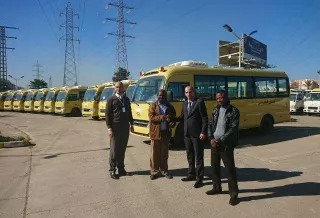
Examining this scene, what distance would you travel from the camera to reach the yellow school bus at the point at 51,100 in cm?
2681

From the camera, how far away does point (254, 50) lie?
174 ft

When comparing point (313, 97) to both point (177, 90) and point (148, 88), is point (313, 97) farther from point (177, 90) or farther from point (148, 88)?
point (148, 88)

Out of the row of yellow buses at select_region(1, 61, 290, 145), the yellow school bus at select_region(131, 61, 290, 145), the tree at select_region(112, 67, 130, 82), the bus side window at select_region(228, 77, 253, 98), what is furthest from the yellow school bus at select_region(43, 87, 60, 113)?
the bus side window at select_region(228, 77, 253, 98)

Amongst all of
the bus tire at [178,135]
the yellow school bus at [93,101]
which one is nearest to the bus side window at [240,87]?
the bus tire at [178,135]

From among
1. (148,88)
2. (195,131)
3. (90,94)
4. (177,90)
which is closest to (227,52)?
(90,94)

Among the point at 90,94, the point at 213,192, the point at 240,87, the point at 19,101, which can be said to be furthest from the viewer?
the point at 19,101

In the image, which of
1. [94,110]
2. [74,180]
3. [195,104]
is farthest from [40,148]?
[94,110]

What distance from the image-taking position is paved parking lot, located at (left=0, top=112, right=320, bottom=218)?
4832 mm

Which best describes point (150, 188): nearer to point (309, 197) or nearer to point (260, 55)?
point (309, 197)

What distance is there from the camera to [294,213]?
15.1 feet

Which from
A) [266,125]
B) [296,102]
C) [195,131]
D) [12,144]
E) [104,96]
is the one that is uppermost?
[104,96]

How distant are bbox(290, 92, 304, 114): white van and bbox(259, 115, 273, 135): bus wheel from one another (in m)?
15.6

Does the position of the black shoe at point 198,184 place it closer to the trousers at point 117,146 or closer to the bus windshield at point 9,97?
the trousers at point 117,146

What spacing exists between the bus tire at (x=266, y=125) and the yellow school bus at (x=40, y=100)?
21.5m
